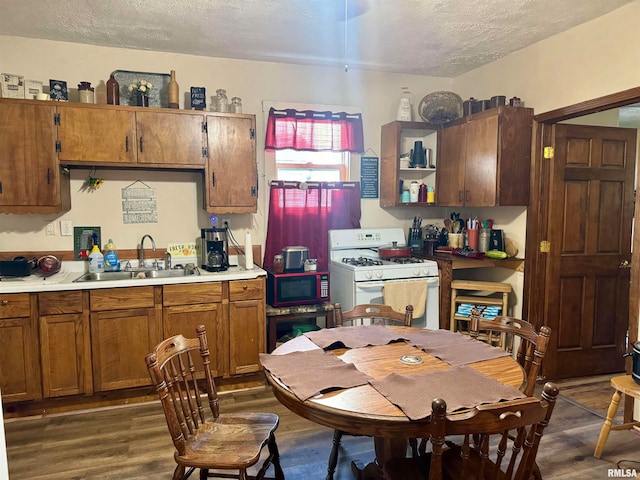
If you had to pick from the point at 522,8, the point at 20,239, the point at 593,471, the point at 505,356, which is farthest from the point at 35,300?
the point at 522,8

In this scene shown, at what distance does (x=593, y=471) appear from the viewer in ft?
7.59

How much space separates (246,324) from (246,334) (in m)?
0.08

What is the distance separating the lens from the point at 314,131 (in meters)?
4.00

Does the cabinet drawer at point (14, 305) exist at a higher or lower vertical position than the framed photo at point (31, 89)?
lower

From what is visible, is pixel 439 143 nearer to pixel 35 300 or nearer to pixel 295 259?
pixel 295 259

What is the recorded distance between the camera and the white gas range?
3.53 m

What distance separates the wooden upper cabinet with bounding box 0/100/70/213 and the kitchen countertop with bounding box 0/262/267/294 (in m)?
0.50

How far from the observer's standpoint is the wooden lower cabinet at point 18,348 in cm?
282

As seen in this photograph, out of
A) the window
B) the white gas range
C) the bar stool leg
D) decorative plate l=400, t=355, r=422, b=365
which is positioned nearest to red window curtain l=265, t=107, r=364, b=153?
the window

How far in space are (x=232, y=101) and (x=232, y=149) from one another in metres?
0.46

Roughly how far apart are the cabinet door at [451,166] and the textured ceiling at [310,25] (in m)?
0.65

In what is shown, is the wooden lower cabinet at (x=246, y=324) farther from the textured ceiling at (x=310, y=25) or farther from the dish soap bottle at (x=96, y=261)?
the textured ceiling at (x=310, y=25)

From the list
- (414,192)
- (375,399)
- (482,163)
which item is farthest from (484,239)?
(375,399)

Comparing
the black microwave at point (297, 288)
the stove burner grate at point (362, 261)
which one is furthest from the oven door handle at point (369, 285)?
the black microwave at point (297, 288)
